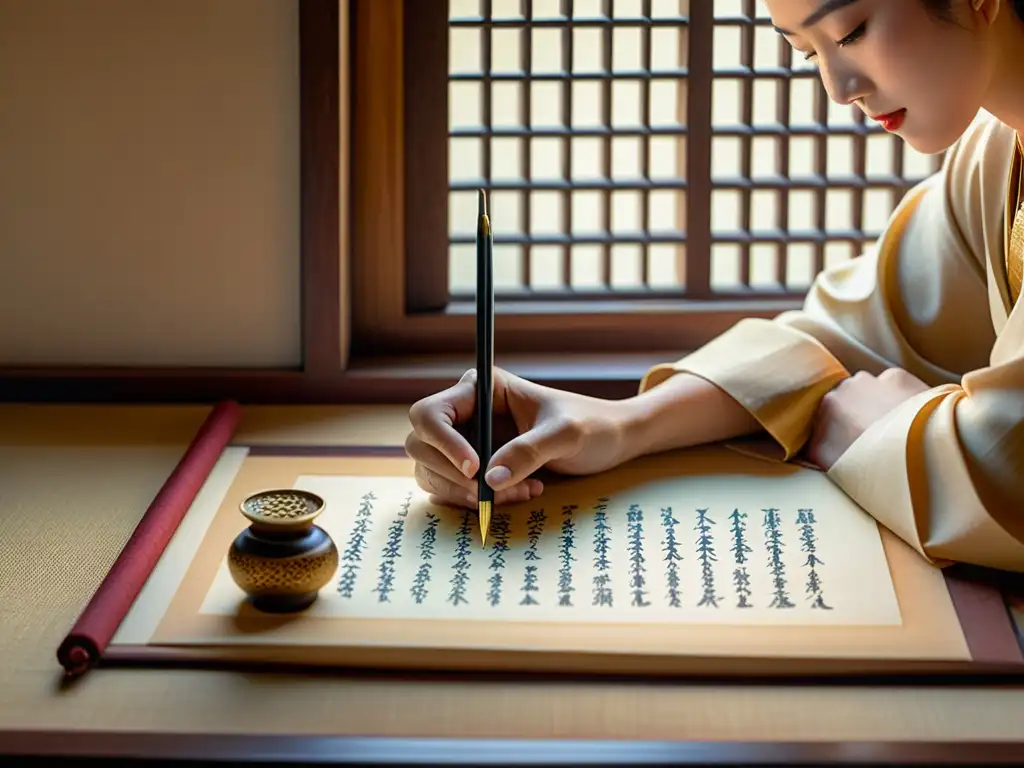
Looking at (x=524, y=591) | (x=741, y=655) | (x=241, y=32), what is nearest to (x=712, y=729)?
(x=741, y=655)

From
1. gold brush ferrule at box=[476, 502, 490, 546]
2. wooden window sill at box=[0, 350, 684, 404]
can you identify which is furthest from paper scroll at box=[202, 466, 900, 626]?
wooden window sill at box=[0, 350, 684, 404]

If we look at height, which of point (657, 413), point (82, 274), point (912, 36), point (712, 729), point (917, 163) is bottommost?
point (712, 729)

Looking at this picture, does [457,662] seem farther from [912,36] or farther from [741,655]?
[912,36]

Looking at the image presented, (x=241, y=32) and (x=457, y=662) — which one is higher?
(x=241, y=32)

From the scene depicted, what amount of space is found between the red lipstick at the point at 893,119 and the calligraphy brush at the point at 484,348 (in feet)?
1.21

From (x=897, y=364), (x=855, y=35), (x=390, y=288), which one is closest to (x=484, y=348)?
(x=855, y=35)

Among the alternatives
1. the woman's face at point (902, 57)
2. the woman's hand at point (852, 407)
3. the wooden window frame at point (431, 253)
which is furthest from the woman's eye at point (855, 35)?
the wooden window frame at point (431, 253)

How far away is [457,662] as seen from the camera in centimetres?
102

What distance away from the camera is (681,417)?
4.78 ft

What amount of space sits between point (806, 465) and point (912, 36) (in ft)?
1.49

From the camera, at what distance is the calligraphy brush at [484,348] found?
1.09 meters

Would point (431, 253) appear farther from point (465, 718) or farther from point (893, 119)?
point (465, 718)

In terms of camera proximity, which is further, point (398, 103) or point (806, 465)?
point (398, 103)

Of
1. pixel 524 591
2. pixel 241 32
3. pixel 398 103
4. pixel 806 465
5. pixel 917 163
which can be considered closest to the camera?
pixel 524 591
